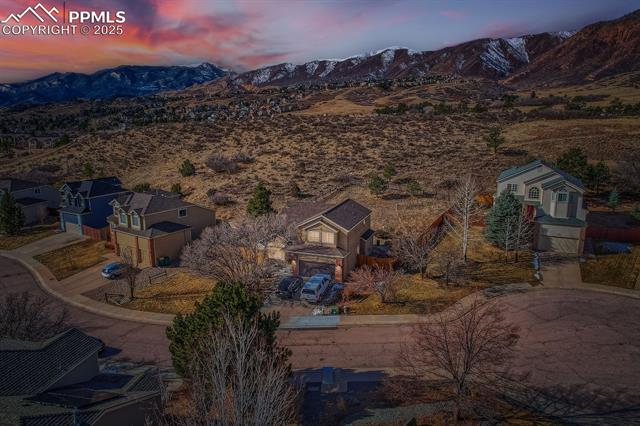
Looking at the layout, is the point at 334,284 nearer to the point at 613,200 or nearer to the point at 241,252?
the point at 241,252

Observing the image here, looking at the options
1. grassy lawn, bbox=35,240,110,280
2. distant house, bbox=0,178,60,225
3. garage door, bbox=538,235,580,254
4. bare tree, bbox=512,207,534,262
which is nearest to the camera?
bare tree, bbox=512,207,534,262

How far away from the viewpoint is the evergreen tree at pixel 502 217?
33.8m

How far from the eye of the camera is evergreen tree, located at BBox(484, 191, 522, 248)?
3381cm

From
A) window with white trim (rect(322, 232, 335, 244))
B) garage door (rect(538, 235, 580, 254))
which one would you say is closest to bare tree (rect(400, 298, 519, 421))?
window with white trim (rect(322, 232, 335, 244))

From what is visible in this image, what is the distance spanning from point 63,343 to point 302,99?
395ft

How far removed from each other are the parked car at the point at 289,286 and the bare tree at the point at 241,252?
1237 millimetres

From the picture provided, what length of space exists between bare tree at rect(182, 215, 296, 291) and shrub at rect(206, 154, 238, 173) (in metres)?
29.8

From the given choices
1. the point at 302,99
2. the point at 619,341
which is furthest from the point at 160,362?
the point at 302,99

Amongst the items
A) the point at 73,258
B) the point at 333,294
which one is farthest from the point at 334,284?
the point at 73,258

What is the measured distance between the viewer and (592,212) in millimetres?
43156

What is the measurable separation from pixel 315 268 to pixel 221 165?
122 ft

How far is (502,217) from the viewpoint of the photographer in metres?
34.4

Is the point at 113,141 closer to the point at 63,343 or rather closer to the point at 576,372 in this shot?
the point at 63,343

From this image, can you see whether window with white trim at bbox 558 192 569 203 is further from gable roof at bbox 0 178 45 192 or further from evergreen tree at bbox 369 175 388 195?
gable roof at bbox 0 178 45 192
